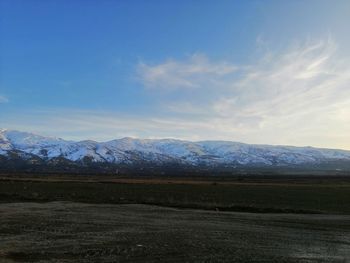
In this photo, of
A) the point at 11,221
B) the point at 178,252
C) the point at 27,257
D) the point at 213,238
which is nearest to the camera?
the point at 27,257

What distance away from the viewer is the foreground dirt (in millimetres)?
18734

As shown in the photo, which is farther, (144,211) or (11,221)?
(144,211)

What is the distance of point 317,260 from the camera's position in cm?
1828

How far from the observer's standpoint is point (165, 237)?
23828 mm

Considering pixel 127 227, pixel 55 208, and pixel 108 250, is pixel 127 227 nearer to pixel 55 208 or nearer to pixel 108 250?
pixel 108 250

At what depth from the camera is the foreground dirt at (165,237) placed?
18.7 meters

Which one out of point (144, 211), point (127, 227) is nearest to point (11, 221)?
point (127, 227)

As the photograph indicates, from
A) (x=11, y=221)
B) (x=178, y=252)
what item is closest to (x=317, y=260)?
(x=178, y=252)

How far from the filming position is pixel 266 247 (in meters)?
21.4

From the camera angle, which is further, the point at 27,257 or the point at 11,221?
the point at 11,221

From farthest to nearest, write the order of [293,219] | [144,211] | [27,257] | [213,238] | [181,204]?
1. [181,204]
2. [144,211]
3. [293,219]
4. [213,238]
5. [27,257]

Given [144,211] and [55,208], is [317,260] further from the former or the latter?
[55,208]

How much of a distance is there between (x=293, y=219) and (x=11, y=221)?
19.2 metres

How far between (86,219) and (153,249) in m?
12.5
